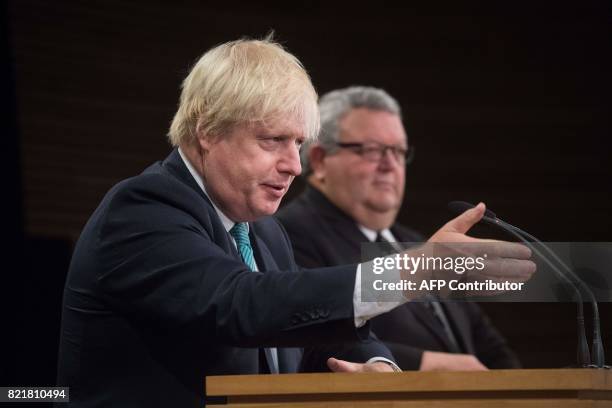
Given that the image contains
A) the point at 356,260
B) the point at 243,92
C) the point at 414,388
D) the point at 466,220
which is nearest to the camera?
the point at 414,388

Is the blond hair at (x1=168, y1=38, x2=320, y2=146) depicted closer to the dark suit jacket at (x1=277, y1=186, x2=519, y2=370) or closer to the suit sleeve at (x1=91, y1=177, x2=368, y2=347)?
the suit sleeve at (x1=91, y1=177, x2=368, y2=347)

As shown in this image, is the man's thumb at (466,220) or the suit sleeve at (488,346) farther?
the suit sleeve at (488,346)

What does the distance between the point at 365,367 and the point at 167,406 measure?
0.44 meters

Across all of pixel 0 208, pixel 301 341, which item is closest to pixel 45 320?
pixel 0 208

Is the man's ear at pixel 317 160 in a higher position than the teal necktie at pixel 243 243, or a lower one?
higher

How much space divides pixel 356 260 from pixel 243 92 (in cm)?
167

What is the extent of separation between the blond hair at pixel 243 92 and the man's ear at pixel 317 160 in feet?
5.69

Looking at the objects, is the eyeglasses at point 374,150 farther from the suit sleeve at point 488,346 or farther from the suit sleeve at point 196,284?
the suit sleeve at point 196,284

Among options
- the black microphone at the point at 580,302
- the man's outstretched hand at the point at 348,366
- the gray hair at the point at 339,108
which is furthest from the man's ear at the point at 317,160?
the black microphone at the point at 580,302

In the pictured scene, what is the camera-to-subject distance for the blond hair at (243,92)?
2.09 meters

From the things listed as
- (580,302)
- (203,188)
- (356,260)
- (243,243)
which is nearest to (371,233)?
(356,260)

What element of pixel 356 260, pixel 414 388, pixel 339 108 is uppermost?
pixel 339 108

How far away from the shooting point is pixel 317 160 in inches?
157

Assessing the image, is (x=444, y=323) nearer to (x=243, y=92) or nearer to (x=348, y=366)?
(x=348, y=366)
